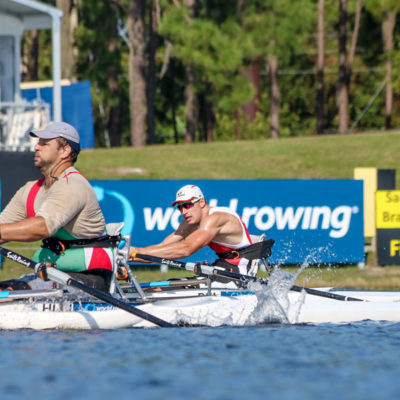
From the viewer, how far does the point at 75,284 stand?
27.0ft

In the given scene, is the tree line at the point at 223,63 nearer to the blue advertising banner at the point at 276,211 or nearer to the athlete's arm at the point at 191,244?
the blue advertising banner at the point at 276,211

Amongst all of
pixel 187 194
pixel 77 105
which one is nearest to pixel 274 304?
pixel 187 194

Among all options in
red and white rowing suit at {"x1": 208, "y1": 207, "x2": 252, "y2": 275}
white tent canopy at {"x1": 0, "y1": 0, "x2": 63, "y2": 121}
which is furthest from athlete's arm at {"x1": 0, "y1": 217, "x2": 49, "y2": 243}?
white tent canopy at {"x1": 0, "y1": 0, "x2": 63, "y2": 121}

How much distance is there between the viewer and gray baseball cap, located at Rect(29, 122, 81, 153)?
8.14 meters

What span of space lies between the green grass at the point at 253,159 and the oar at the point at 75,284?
1744 cm

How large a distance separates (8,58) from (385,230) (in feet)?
37.7

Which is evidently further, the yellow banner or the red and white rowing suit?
the yellow banner

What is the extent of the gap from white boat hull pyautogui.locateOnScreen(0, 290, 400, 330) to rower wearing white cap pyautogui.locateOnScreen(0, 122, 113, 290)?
1.40 feet

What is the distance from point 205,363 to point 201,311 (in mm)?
2208

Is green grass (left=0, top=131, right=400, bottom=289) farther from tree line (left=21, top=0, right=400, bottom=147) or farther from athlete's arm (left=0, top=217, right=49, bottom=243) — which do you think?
athlete's arm (left=0, top=217, right=49, bottom=243)

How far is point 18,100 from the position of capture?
951 inches

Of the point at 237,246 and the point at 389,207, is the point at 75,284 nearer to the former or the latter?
the point at 237,246

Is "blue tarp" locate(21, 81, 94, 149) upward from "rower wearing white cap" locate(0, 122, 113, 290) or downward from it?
upward

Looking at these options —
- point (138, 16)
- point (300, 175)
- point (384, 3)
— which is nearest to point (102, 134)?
point (138, 16)
